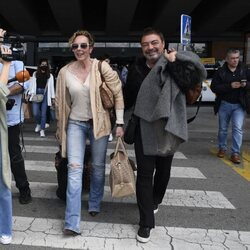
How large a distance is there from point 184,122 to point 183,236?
40.6 inches

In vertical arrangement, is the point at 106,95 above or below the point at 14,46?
below

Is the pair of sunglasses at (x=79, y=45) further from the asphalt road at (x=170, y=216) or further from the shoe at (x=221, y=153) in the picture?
the shoe at (x=221, y=153)

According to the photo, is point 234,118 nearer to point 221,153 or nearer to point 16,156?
point 221,153

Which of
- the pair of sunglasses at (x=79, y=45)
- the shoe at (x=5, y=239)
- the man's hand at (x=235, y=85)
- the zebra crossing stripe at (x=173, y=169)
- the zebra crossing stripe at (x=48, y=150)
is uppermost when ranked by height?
the pair of sunglasses at (x=79, y=45)

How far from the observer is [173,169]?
652 cm

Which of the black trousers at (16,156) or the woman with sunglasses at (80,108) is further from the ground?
the woman with sunglasses at (80,108)

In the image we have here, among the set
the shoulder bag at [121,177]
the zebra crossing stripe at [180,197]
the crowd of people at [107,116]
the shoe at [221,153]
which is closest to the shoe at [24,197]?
the zebra crossing stripe at [180,197]

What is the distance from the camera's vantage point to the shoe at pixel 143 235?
12.3 ft

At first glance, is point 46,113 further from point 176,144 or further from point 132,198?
point 176,144

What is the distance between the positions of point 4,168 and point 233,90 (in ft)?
14.6

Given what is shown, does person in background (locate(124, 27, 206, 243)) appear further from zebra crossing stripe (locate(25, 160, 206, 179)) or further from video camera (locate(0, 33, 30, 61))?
zebra crossing stripe (locate(25, 160, 206, 179))

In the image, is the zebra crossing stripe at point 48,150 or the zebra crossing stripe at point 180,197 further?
the zebra crossing stripe at point 48,150


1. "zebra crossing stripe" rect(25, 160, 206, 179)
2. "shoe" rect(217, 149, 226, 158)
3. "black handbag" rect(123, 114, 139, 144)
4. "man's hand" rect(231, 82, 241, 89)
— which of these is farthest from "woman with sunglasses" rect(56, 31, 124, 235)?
"shoe" rect(217, 149, 226, 158)

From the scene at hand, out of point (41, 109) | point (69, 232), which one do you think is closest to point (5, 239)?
point (69, 232)
